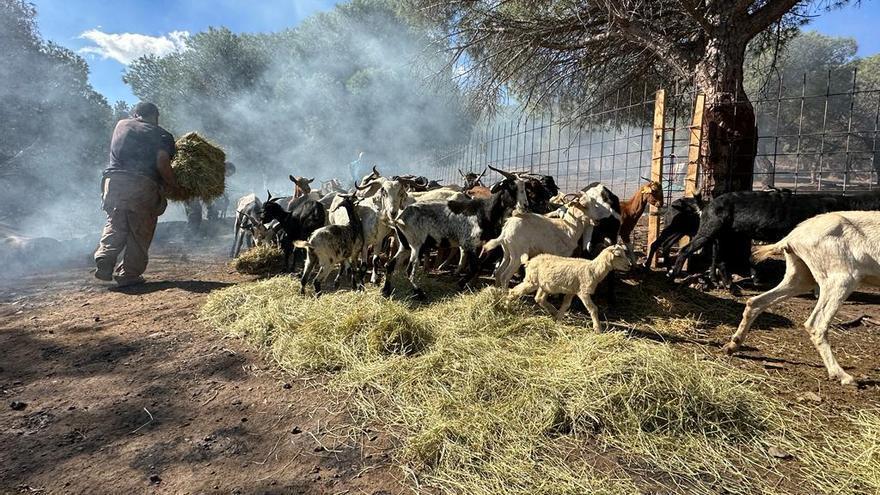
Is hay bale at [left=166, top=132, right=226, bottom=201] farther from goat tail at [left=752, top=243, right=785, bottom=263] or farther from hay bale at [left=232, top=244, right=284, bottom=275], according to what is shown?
goat tail at [left=752, top=243, right=785, bottom=263]

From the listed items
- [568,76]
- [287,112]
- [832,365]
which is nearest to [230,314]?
[832,365]

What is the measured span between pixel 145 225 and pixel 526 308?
6497mm

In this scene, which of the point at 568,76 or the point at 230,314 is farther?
the point at 568,76

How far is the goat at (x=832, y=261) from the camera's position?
3.92 meters

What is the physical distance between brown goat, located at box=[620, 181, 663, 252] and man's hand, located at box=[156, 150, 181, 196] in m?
7.55

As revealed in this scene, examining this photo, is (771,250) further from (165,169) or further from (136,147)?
(136,147)

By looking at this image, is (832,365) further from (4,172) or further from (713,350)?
(4,172)

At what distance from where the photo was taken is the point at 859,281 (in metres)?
3.99

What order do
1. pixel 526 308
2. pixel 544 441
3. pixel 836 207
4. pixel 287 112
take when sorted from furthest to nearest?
pixel 287 112
pixel 836 207
pixel 526 308
pixel 544 441

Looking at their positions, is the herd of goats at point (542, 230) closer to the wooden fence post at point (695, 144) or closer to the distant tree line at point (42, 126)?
the wooden fence post at point (695, 144)

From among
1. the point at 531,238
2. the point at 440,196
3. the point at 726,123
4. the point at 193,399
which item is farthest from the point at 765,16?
the point at 193,399

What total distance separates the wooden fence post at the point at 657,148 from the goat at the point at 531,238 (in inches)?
90.0

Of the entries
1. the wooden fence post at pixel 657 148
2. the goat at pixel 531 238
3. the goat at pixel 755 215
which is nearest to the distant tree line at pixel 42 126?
the goat at pixel 531 238

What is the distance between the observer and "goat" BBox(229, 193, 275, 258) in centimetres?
996
